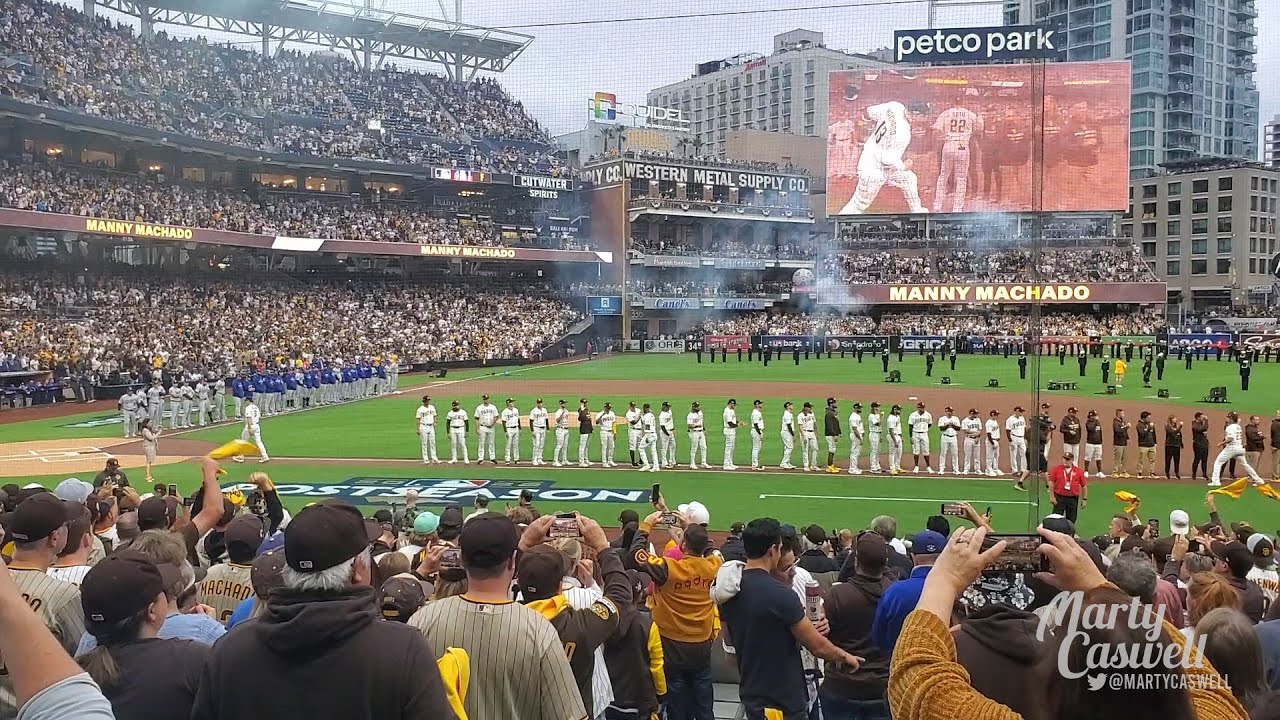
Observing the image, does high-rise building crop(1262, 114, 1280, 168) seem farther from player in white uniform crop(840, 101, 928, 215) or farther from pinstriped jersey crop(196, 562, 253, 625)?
pinstriped jersey crop(196, 562, 253, 625)

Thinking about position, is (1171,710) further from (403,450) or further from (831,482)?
(403,450)

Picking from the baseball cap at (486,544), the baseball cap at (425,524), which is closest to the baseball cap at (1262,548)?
the baseball cap at (486,544)

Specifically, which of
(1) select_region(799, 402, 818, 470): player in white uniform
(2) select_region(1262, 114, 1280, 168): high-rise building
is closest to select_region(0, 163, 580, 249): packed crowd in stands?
Answer: (1) select_region(799, 402, 818, 470): player in white uniform

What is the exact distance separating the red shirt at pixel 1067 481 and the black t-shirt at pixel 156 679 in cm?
1437

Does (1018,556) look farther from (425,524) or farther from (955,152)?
(955,152)

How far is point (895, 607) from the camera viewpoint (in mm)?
4586

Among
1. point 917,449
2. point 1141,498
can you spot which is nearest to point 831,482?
point 917,449

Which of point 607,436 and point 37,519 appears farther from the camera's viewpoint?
point 607,436

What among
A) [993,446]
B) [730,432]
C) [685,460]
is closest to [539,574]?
[730,432]

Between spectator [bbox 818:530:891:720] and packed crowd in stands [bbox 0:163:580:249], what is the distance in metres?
39.8

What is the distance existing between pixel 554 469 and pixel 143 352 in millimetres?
23768

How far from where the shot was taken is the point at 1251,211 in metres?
69.6

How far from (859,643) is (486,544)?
8.08 ft

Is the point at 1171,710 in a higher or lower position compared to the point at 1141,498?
higher
